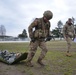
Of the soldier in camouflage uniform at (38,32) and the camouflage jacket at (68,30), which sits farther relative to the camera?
the camouflage jacket at (68,30)

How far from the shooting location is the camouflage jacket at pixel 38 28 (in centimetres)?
854

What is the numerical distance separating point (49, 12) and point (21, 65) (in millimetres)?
2108

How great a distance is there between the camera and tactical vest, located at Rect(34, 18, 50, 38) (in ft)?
28.2

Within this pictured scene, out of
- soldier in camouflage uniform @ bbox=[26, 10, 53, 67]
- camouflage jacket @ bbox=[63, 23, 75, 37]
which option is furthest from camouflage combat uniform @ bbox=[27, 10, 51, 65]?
camouflage jacket @ bbox=[63, 23, 75, 37]

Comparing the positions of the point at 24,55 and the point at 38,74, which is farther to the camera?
the point at 24,55

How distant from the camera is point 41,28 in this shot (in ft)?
28.6

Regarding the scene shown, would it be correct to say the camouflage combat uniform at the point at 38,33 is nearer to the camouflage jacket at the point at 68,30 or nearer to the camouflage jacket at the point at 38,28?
the camouflage jacket at the point at 38,28

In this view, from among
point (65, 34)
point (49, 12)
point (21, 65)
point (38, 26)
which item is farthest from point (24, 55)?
point (65, 34)

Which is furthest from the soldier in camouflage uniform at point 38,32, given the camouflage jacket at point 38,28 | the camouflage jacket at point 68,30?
the camouflage jacket at point 68,30

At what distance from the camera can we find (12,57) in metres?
9.10

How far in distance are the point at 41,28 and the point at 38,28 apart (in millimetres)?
105

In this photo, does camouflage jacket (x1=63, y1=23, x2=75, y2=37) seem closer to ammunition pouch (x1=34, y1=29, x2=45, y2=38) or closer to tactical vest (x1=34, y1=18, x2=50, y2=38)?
tactical vest (x1=34, y1=18, x2=50, y2=38)

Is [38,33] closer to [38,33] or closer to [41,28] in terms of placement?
[38,33]

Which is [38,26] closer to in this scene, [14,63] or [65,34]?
[14,63]
